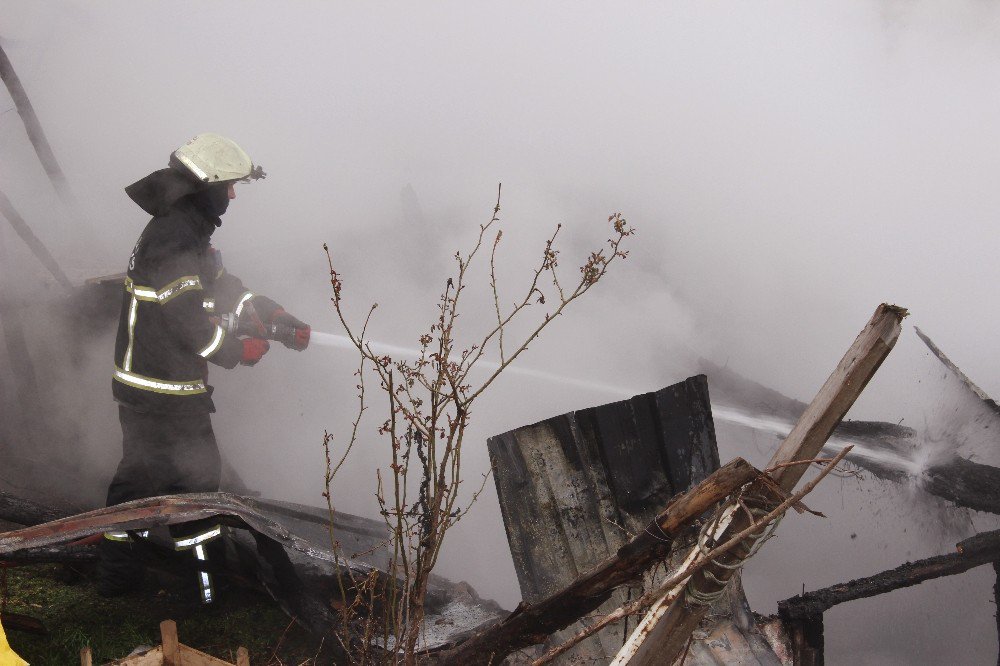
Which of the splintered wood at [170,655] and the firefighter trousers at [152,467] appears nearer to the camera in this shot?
the splintered wood at [170,655]

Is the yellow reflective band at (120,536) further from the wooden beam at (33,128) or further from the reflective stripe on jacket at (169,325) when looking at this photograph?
the wooden beam at (33,128)

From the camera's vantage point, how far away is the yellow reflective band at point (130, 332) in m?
4.07

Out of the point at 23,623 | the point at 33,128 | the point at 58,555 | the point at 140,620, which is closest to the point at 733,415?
the point at 140,620

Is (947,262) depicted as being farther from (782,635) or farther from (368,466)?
(368,466)

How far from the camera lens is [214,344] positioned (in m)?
4.10

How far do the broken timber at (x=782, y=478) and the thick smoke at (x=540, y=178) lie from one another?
356 cm

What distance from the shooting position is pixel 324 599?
362 centimetres

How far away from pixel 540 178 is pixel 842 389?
6116 millimetres

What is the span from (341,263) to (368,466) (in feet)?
6.01

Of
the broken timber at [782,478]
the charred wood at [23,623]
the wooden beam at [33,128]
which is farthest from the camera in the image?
the wooden beam at [33,128]

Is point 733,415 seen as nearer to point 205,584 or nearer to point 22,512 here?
point 205,584

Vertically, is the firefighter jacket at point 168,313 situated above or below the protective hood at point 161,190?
below

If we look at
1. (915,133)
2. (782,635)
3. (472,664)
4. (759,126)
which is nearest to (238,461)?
(472,664)

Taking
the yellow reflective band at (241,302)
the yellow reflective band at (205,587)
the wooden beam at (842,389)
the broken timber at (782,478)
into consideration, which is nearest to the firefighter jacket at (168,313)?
the yellow reflective band at (241,302)
